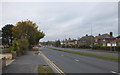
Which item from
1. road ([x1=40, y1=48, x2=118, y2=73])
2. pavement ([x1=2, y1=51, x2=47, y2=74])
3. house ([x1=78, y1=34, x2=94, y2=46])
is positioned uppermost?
house ([x1=78, y1=34, x2=94, y2=46])

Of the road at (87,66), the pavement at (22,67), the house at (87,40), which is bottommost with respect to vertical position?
the road at (87,66)

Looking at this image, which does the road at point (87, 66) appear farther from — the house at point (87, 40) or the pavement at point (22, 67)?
the house at point (87, 40)

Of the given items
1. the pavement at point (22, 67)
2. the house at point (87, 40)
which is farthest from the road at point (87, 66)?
the house at point (87, 40)

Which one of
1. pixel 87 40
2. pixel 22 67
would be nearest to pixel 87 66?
pixel 22 67

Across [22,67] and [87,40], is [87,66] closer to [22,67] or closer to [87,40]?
[22,67]

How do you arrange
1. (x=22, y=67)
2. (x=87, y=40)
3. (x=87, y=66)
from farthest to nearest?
(x=87, y=40) < (x=87, y=66) < (x=22, y=67)

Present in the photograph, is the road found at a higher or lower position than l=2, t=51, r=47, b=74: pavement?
lower

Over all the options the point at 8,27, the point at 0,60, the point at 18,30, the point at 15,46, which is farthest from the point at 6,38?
the point at 0,60

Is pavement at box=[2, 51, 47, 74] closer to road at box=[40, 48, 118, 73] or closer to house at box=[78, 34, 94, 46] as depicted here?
road at box=[40, 48, 118, 73]

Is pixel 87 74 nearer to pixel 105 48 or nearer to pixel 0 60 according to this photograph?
pixel 0 60

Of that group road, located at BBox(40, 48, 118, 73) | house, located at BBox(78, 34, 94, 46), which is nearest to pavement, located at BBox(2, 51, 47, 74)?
road, located at BBox(40, 48, 118, 73)

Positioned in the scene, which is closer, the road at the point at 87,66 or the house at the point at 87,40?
the road at the point at 87,66

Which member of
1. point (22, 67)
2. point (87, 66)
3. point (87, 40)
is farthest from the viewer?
point (87, 40)

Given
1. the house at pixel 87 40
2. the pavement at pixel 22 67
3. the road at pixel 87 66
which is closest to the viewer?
the pavement at pixel 22 67
